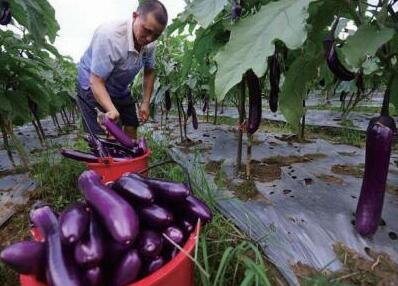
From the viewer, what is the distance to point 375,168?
3.49ft

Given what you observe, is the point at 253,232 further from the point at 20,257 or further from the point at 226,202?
the point at 20,257

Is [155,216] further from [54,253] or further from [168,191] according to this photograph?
[54,253]

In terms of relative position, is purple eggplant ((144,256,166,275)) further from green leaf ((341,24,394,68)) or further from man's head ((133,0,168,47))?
man's head ((133,0,168,47))

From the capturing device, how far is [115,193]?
0.77 meters

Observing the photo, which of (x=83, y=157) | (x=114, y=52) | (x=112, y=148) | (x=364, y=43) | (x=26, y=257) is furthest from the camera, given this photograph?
(x=114, y=52)

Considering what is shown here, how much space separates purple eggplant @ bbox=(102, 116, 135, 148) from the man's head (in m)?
0.43

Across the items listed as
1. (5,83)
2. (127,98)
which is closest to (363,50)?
(127,98)

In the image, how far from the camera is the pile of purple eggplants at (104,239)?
64 cm

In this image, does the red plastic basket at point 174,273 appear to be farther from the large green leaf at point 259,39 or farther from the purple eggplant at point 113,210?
the large green leaf at point 259,39

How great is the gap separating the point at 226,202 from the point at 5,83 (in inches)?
52.9

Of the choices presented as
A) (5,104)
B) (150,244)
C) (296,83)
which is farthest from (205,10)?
(5,104)

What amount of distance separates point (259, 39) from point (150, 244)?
49 centimetres

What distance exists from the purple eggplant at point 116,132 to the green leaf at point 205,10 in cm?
75

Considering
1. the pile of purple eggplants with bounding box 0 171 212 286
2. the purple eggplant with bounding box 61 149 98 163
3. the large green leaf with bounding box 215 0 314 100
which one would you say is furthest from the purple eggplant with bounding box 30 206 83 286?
the purple eggplant with bounding box 61 149 98 163
